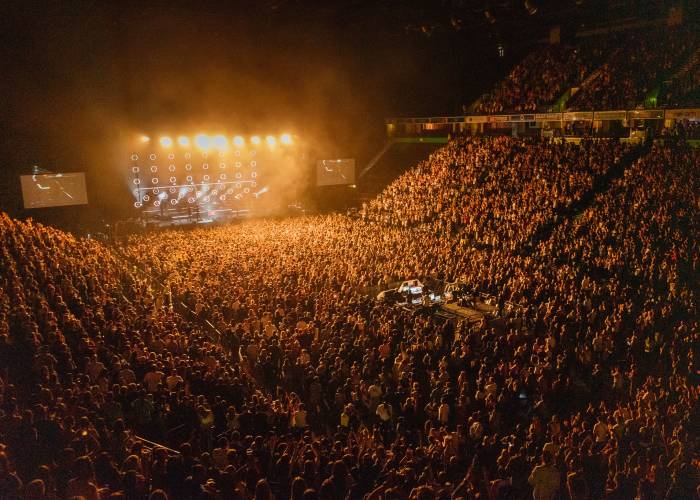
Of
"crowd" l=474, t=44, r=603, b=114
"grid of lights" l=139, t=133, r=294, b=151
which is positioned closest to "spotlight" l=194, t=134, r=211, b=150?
"grid of lights" l=139, t=133, r=294, b=151

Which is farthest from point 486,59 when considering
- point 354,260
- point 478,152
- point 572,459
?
point 572,459

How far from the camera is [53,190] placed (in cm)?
2316

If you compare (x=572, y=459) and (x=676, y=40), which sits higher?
(x=676, y=40)

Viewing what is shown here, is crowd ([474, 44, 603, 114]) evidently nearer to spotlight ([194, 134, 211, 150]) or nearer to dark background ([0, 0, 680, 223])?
dark background ([0, 0, 680, 223])

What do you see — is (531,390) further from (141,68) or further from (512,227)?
(141,68)

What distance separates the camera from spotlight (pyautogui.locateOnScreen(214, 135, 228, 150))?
2708cm

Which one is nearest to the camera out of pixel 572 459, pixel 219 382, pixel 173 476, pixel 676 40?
pixel 173 476

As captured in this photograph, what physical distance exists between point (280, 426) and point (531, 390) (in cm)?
362

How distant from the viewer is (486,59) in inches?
1173

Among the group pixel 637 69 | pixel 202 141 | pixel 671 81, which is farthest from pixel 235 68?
pixel 671 81

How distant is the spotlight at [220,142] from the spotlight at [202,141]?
35 cm

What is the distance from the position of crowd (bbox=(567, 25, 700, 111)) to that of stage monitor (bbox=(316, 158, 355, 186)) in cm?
1163

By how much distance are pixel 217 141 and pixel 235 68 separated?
3614 millimetres

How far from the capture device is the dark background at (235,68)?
22.4 m
